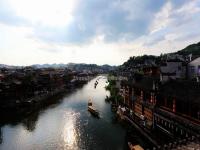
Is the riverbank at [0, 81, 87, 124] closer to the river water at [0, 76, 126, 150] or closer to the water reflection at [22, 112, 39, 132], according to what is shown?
the water reflection at [22, 112, 39, 132]

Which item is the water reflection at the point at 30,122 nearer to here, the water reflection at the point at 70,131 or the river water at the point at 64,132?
the river water at the point at 64,132

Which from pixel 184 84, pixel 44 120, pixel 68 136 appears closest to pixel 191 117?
pixel 184 84

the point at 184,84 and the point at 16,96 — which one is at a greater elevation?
the point at 184,84

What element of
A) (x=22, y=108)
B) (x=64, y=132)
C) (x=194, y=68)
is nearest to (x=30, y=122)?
(x=64, y=132)

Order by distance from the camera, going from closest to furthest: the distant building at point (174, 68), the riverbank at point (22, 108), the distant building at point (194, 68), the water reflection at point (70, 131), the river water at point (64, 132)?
the river water at point (64, 132) → the water reflection at point (70, 131) → the distant building at point (174, 68) → the distant building at point (194, 68) → the riverbank at point (22, 108)

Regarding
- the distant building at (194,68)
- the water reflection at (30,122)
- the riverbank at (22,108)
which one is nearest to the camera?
the distant building at (194,68)

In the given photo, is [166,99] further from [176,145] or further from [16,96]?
[16,96]

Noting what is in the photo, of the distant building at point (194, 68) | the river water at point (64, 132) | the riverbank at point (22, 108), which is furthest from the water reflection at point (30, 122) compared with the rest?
the distant building at point (194, 68)

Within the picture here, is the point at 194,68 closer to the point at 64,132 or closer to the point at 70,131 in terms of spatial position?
the point at 70,131
